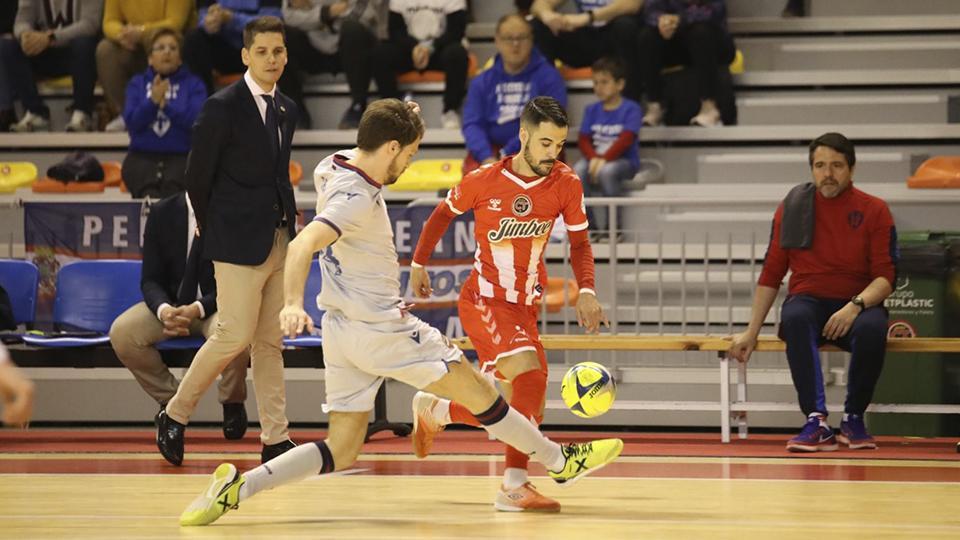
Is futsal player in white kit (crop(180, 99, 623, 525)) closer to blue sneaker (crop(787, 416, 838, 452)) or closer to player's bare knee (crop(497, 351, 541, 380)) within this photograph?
player's bare knee (crop(497, 351, 541, 380))

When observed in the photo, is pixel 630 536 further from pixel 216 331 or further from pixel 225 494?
pixel 216 331

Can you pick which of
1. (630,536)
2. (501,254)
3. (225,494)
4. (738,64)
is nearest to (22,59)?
(738,64)

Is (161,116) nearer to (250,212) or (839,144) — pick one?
(250,212)

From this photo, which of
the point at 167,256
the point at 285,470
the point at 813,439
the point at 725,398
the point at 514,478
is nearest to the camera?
the point at 285,470

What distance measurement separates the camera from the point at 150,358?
27.1 ft

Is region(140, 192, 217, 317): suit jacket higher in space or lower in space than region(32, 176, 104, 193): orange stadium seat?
lower

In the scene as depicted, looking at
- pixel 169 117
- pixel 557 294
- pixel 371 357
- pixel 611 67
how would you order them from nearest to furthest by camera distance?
1. pixel 371 357
2. pixel 557 294
3. pixel 611 67
4. pixel 169 117

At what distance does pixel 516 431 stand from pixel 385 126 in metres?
1.25

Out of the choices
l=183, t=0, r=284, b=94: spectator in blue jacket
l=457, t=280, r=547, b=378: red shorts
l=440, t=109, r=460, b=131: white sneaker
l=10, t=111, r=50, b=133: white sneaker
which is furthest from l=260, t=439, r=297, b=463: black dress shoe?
l=10, t=111, r=50, b=133: white sneaker

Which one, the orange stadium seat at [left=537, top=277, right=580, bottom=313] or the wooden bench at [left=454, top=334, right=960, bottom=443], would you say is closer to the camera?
the wooden bench at [left=454, top=334, right=960, bottom=443]

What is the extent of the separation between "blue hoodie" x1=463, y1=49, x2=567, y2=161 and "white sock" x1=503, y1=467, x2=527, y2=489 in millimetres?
5205

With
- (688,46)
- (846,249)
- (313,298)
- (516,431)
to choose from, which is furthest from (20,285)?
(688,46)

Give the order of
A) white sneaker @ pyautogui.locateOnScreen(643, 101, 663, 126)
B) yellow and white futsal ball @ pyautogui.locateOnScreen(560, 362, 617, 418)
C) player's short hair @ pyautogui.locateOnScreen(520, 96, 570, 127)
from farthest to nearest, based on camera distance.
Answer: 1. white sneaker @ pyautogui.locateOnScreen(643, 101, 663, 126)
2. yellow and white futsal ball @ pyautogui.locateOnScreen(560, 362, 617, 418)
3. player's short hair @ pyautogui.locateOnScreen(520, 96, 570, 127)

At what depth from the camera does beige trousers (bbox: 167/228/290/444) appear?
6883 mm
